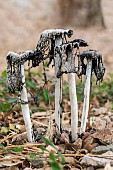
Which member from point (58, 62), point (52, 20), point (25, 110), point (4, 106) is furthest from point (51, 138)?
point (52, 20)

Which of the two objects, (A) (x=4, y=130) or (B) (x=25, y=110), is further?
(A) (x=4, y=130)

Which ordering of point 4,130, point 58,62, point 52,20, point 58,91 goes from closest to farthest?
point 58,62 < point 58,91 < point 4,130 < point 52,20

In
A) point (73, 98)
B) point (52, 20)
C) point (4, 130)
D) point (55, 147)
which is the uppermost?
point (52, 20)

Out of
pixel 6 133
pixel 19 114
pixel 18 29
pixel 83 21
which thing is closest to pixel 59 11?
pixel 83 21

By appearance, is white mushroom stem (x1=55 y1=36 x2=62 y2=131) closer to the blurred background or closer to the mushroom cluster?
the mushroom cluster

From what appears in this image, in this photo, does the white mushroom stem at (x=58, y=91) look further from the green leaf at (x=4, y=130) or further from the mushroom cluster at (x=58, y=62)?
the green leaf at (x=4, y=130)

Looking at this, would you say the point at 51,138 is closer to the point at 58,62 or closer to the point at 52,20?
the point at 58,62

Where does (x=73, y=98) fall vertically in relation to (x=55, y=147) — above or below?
above

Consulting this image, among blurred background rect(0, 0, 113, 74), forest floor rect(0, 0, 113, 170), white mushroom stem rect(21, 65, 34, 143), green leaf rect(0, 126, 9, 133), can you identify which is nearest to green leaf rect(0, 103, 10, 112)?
forest floor rect(0, 0, 113, 170)
